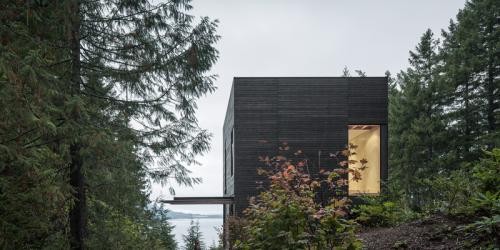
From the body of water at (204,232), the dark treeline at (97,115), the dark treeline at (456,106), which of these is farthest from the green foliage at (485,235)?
the dark treeline at (456,106)

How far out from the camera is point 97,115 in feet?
14.9

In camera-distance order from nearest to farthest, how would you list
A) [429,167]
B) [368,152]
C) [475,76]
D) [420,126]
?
[368,152], [475,76], [420,126], [429,167]

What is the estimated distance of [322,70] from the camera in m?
57.7

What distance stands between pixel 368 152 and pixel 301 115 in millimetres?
2278

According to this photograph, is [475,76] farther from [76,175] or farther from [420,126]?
[76,175]

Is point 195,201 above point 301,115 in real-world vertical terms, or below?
below

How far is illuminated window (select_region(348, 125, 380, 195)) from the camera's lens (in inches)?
431

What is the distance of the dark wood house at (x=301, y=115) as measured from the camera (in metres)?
10.7

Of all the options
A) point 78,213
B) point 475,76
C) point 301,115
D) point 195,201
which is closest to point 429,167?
point 475,76

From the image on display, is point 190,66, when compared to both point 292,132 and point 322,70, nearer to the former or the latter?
point 292,132

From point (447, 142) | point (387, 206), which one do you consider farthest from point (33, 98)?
point (447, 142)

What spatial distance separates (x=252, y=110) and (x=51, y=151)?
700 centimetres

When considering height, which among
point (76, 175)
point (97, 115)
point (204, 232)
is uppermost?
point (97, 115)

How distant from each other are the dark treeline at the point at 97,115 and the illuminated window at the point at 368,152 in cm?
669
